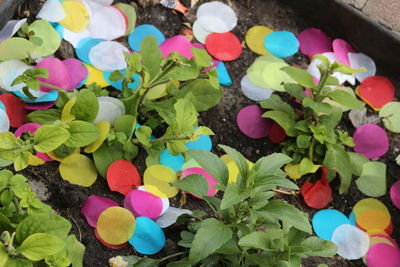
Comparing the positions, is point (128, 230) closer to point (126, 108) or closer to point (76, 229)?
point (76, 229)

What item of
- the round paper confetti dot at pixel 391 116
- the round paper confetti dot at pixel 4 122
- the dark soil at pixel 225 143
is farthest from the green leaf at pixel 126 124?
the round paper confetti dot at pixel 391 116

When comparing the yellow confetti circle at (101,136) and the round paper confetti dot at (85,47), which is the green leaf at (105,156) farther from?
the round paper confetti dot at (85,47)

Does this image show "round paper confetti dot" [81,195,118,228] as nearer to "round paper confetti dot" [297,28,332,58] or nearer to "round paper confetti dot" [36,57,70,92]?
"round paper confetti dot" [36,57,70,92]

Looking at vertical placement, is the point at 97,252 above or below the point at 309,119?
below

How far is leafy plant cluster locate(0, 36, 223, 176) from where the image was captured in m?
1.73

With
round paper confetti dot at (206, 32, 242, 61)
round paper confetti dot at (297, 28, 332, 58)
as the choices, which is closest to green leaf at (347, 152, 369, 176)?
round paper confetti dot at (297, 28, 332, 58)

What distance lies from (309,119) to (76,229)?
3.07 feet

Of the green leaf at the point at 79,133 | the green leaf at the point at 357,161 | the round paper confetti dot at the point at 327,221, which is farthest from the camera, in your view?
the green leaf at the point at 357,161

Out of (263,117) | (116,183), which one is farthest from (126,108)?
(263,117)

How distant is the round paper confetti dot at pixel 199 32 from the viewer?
233 centimetres

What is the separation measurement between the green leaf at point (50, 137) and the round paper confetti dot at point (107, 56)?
0.62 m

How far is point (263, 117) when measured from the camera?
2.16m

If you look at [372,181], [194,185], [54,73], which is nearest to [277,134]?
[372,181]

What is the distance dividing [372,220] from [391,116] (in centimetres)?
47
